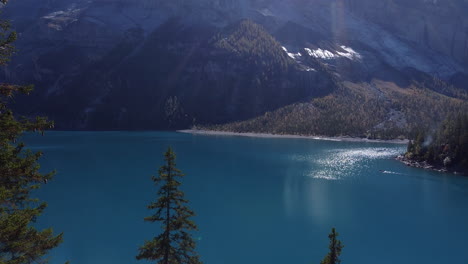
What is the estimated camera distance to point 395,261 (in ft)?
127

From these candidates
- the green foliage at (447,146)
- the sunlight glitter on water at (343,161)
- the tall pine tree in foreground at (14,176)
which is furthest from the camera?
the sunlight glitter on water at (343,161)

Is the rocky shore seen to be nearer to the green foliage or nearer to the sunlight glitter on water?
the green foliage

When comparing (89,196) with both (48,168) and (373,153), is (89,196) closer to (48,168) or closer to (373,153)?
(48,168)

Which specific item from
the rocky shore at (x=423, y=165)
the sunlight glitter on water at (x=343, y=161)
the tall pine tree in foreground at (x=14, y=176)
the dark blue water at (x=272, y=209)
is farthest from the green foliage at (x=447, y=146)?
the tall pine tree in foreground at (x=14, y=176)

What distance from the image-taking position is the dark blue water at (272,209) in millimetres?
41062

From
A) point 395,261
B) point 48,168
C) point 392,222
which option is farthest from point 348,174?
point 48,168

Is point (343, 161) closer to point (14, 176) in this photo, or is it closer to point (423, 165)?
point (423, 165)

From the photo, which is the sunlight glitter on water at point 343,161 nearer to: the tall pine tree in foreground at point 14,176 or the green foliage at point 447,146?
the green foliage at point 447,146

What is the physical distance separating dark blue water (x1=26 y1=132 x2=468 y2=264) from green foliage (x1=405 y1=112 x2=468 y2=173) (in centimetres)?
509

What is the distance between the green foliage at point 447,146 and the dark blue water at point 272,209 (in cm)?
509

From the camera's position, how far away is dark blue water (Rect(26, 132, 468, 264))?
4106cm

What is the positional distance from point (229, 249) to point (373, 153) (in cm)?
9266

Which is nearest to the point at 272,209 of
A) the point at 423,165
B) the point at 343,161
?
the point at 343,161

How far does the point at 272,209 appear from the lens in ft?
188
